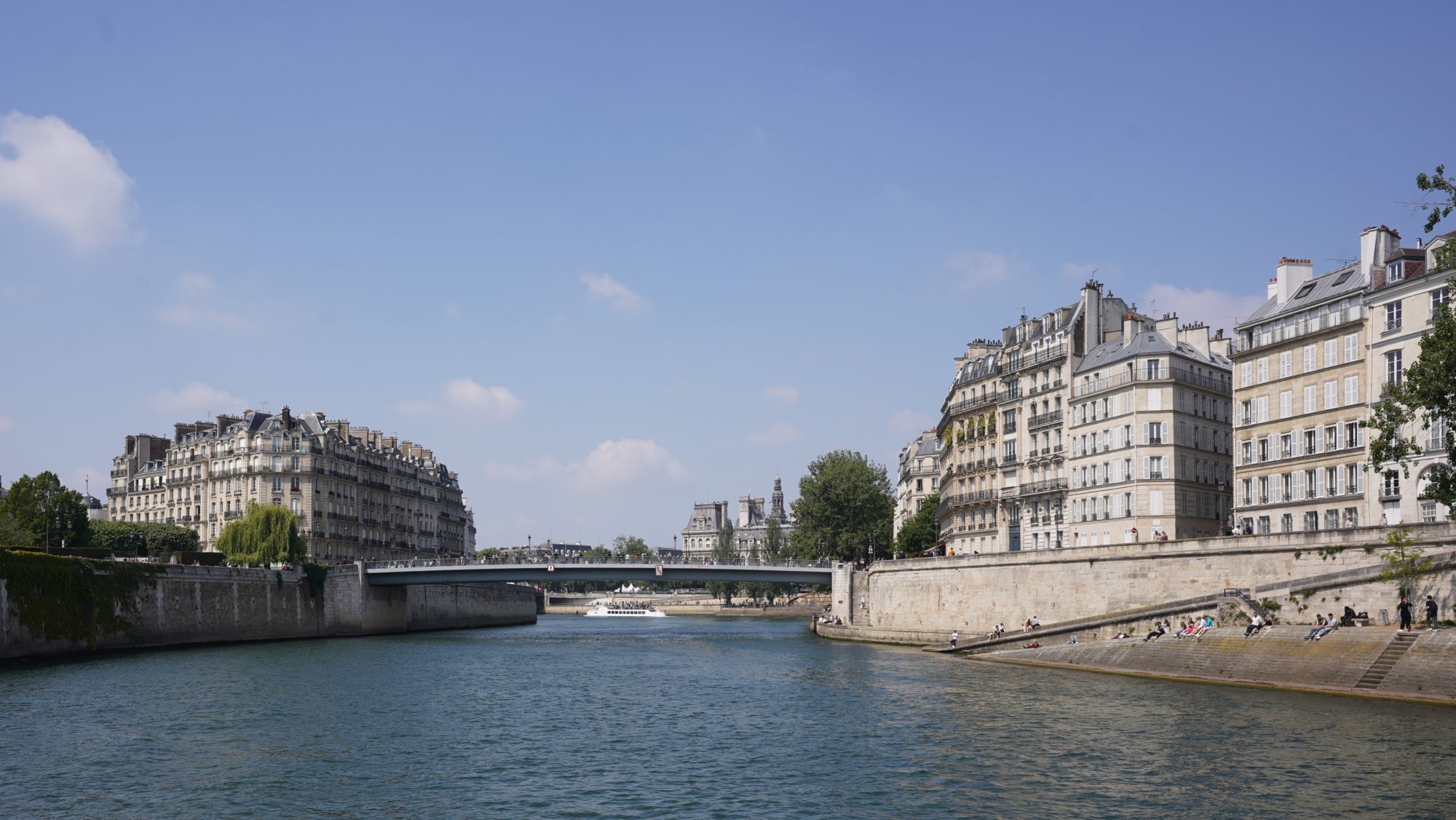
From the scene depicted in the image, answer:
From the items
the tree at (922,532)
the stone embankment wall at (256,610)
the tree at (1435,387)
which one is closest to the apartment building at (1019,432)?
the tree at (922,532)

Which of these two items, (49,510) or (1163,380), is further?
(49,510)

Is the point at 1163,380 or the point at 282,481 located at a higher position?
the point at 1163,380

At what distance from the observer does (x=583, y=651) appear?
271 ft

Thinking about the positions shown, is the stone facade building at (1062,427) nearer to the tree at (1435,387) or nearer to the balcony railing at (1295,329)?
the balcony railing at (1295,329)

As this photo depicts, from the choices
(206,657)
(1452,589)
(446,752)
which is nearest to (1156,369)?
(1452,589)

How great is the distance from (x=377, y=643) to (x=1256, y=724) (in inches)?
2569

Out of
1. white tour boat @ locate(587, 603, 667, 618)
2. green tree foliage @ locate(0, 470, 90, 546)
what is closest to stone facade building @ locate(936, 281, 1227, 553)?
green tree foliage @ locate(0, 470, 90, 546)

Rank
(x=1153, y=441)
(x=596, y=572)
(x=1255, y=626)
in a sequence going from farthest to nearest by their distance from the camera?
(x=596, y=572) < (x=1153, y=441) < (x=1255, y=626)

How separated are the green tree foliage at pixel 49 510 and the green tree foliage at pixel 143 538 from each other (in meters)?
4.72

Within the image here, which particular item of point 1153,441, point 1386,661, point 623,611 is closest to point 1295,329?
point 1153,441

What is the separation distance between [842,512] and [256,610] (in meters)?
53.9

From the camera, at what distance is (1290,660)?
4631 centimetres

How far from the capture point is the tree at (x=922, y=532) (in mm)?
122688

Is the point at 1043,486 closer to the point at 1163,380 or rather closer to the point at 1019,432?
the point at 1019,432
